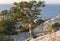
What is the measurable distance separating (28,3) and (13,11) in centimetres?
188

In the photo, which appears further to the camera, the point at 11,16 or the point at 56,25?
the point at 11,16

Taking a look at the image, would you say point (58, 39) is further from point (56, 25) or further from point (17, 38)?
point (56, 25)

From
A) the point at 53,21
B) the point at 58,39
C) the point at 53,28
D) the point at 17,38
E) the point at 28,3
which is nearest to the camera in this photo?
the point at 58,39

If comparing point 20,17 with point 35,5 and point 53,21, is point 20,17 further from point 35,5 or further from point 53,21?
point 53,21

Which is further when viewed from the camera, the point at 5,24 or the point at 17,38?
the point at 5,24

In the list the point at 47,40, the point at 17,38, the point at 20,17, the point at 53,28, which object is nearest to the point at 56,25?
the point at 53,28

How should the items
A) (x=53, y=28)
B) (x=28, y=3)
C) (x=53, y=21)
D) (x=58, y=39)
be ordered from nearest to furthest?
(x=58, y=39) → (x=53, y=28) → (x=53, y=21) → (x=28, y=3)

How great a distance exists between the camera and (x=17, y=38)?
17891 mm

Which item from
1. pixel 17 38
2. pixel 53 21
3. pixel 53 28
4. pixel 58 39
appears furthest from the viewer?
pixel 53 21

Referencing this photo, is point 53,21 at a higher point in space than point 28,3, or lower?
lower

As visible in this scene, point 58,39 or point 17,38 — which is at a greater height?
point 58,39

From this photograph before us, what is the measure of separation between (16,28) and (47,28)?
2.89 meters

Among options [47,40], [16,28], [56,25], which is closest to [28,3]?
[16,28]

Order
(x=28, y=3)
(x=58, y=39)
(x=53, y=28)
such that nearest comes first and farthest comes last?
(x=58, y=39)
(x=53, y=28)
(x=28, y=3)
